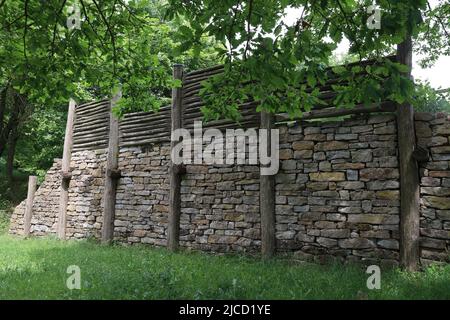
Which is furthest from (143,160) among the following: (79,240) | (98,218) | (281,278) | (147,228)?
(281,278)

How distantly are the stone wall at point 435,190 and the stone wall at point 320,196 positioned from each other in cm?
1

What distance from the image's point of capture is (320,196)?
6.36 metres

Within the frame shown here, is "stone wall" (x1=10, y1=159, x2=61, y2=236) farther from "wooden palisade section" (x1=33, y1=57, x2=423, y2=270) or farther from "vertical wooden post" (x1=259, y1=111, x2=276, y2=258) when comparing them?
"vertical wooden post" (x1=259, y1=111, x2=276, y2=258)

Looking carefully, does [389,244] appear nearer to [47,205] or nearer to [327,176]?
[327,176]

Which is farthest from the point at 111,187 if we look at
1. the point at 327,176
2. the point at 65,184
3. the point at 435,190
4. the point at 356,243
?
the point at 435,190

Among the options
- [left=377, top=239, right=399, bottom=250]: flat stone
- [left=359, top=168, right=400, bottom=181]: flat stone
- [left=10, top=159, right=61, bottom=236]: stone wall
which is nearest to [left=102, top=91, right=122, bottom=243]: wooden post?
[left=10, top=159, right=61, bottom=236]: stone wall

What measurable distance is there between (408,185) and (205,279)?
3.14 meters

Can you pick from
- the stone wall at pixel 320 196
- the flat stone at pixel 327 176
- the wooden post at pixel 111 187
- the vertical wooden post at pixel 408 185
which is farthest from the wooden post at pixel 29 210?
the vertical wooden post at pixel 408 185

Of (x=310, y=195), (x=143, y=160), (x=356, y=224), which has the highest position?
(x=143, y=160)

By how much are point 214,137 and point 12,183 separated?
14.9 meters

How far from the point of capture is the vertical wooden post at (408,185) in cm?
542

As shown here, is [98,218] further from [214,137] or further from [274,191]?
[274,191]

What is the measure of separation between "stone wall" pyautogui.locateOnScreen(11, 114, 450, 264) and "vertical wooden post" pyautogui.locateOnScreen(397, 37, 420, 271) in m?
0.11

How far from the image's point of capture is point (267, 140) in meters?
6.97
